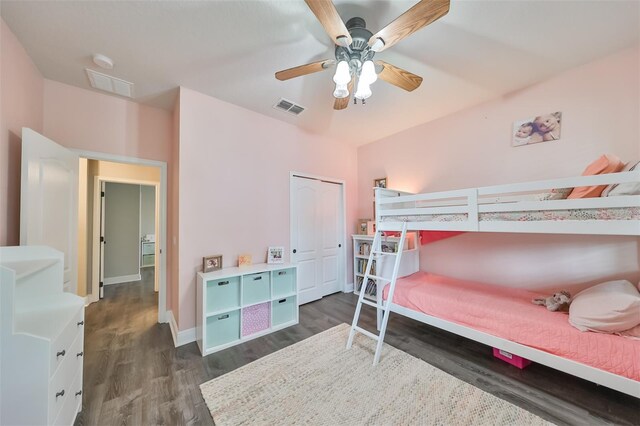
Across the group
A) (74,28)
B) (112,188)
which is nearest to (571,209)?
(74,28)

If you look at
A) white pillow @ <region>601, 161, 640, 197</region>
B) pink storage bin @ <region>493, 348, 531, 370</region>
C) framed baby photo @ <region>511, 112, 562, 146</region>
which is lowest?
pink storage bin @ <region>493, 348, 531, 370</region>

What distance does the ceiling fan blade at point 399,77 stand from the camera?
174cm

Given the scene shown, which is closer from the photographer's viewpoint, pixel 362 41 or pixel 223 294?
pixel 362 41

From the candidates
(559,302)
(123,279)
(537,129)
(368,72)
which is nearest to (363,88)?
A: (368,72)

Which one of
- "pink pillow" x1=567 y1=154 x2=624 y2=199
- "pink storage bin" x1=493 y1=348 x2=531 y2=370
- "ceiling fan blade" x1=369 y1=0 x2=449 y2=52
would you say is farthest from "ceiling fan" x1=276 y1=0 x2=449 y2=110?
"pink storage bin" x1=493 y1=348 x2=531 y2=370

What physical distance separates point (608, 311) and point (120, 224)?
7018 mm

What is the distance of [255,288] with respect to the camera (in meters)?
2.70

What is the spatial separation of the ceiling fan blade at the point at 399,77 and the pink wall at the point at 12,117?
2753 mm

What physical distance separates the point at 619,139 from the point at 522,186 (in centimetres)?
126

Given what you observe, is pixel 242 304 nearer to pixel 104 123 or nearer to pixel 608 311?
pixel 104 123

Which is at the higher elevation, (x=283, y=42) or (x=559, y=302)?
(x=283, y=42)

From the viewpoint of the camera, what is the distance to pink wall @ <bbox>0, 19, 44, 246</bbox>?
1.68 metres

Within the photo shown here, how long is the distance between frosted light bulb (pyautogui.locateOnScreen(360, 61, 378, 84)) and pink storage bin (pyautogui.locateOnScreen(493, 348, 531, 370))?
2492 millimetres

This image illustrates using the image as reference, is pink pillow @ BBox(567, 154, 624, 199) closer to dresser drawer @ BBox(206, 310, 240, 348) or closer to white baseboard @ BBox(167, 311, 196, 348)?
dresser drawer @ BBox(206, 310, 240, 348)
